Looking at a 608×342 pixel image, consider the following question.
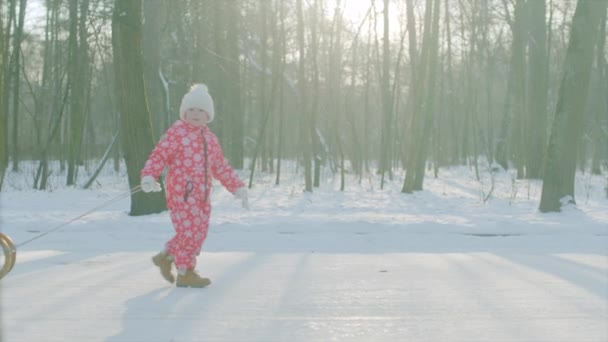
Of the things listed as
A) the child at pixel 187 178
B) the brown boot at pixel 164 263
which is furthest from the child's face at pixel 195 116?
the brown boot at pixel 164 263

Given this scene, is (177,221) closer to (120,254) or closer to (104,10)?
(120,254)

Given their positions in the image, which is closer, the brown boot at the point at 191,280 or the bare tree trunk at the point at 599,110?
the brown boot at the point at 191,280

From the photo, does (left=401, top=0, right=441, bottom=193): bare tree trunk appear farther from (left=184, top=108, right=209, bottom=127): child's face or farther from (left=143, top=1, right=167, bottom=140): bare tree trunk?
(left=184, top=108, right=209, bottom=127): child's face

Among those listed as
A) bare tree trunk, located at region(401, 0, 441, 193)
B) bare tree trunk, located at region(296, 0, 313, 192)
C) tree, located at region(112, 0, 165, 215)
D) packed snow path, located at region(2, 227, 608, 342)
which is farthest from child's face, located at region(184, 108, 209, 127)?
bare tree trunk, located at region(296, 0, 313, 192)

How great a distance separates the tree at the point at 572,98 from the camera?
32.1 feet

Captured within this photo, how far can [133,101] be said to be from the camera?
30.9 ft

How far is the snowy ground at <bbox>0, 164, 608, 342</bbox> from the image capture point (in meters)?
3.51

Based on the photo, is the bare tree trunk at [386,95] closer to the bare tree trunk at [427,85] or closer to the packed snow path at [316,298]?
the bare tree trunk at [427,85]

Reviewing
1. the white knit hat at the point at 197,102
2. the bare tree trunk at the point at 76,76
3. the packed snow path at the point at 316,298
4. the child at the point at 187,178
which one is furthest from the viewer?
the bare tree trunk at the point at 76,76

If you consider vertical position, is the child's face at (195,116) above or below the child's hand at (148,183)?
above

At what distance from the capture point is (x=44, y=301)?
4148 millimetres

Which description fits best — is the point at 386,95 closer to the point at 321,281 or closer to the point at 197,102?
the point at 321,281

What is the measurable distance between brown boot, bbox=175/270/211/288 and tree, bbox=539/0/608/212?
715 centimetres

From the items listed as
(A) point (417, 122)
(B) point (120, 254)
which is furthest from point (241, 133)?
(B) point (120, 254)
